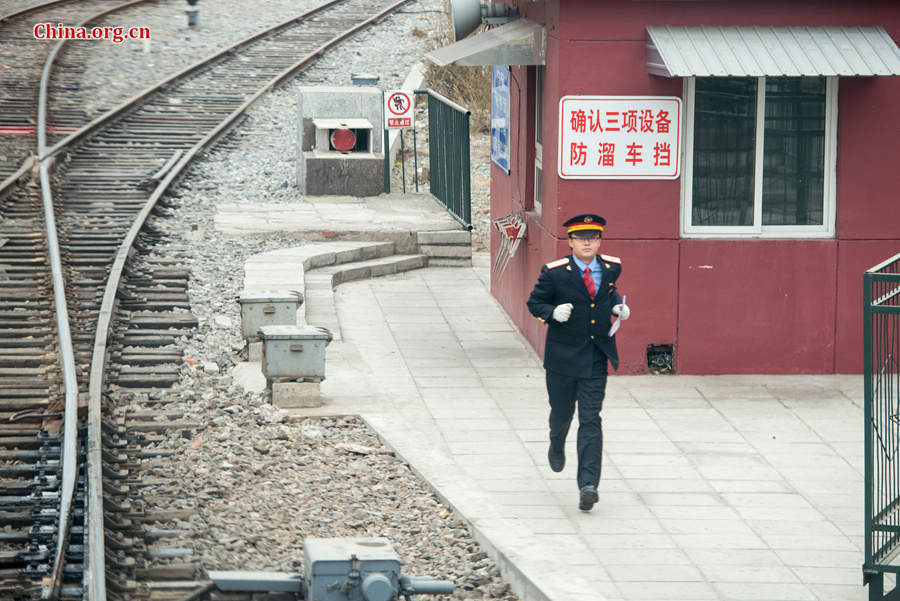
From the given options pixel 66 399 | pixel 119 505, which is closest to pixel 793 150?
pixel 66 399

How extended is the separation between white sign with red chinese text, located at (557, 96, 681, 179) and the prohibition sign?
334 inches

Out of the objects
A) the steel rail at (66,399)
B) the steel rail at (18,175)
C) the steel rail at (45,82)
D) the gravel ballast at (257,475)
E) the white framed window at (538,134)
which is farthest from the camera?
the steel rail at (45,82)

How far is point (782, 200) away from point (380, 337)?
12.4 feet

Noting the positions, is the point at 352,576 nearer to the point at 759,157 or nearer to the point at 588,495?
the point at 588,495

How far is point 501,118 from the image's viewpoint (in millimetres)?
14477

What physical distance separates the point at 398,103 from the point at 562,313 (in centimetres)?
1171

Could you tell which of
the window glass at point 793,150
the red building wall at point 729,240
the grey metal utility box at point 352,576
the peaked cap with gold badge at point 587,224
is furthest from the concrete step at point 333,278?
the grey metal utility box at point 352,576

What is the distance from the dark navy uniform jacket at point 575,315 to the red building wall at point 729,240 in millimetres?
2898

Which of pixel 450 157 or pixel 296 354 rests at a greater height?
pixel 450 157

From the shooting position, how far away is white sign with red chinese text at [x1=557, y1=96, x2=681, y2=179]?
1162cm

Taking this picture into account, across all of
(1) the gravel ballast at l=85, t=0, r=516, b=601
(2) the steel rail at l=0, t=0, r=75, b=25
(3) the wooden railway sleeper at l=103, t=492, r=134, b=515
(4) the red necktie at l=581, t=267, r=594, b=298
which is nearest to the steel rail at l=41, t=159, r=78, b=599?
(3) the wooden railway sleeper at l=103, t=492, r=134, b=515

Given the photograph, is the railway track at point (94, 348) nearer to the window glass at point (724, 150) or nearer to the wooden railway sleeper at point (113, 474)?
the wooden railway sleeper at point (113, 474)

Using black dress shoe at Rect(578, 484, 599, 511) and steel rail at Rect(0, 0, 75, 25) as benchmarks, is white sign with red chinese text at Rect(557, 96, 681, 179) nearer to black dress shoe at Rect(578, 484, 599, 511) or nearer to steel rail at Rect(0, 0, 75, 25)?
black dress shoe at Rect(578, 484, 599, 511)

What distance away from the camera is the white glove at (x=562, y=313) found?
28.2 ft
